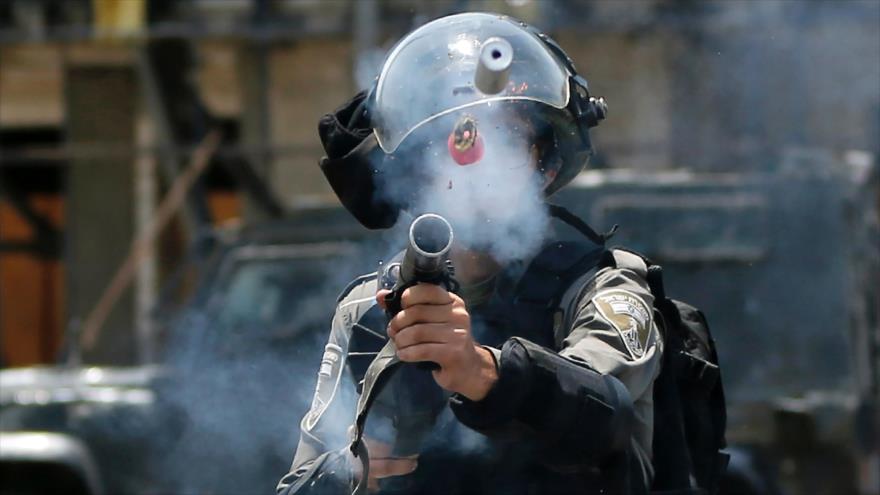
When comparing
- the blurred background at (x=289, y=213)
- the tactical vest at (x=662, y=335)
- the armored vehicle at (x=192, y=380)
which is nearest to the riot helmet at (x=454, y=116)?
the tactical vest at (x=662, y=335)

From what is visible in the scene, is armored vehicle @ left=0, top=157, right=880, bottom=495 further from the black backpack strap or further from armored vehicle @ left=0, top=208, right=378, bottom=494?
the black backpack strap

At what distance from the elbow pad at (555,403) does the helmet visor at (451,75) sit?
0.39 meters

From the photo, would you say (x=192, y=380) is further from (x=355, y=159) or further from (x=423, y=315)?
(x=423, y=315)

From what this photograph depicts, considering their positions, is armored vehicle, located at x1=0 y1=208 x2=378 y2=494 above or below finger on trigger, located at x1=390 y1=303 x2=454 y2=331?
below

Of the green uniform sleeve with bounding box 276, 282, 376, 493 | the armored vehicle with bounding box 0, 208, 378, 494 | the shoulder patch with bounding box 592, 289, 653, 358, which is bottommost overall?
the armored vehicle with bounding box 0, 208, 378, 494

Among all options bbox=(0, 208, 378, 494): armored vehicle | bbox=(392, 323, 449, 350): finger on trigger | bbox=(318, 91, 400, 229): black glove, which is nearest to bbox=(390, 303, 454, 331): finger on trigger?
bbox=(392, 323, 449, 350): finger on trigger

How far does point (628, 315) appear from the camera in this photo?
214 centimetres

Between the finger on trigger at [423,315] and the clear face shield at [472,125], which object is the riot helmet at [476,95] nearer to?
the clear face shield at [472,125]

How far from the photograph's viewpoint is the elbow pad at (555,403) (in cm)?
193

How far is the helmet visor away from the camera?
7.21 ft

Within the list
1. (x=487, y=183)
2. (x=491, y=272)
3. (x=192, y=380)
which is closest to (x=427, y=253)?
(x=487, y=183)

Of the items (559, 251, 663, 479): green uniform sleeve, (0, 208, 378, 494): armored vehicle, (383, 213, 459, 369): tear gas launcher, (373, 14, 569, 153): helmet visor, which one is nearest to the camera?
(383, 213, 459, 369): tear gas launcher

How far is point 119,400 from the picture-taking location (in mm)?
5883

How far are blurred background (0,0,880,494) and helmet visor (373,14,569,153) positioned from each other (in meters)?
0.30
